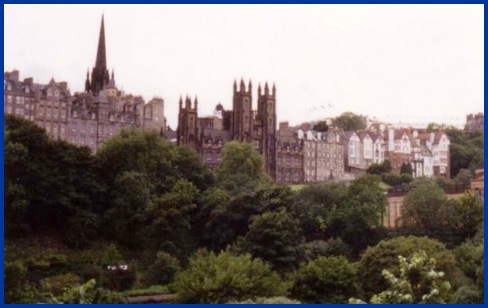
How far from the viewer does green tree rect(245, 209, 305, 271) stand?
14648 millimetres

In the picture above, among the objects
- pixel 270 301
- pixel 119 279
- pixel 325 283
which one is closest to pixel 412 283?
pixel 270 301

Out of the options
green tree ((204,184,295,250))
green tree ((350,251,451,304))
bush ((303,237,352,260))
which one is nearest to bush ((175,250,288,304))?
bush ((303,237,352,260))

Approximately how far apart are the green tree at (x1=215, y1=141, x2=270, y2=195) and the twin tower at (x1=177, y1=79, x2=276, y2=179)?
0.87 feet

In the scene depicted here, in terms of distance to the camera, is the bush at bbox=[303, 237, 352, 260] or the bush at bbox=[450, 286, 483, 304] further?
the bush at bbox=[303, 237, 352, 260]

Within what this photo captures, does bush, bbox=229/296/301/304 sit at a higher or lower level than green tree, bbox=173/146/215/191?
lower

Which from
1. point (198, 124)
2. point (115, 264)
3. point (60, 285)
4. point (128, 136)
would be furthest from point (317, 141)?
point (60, 285)

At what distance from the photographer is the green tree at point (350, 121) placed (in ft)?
52.3

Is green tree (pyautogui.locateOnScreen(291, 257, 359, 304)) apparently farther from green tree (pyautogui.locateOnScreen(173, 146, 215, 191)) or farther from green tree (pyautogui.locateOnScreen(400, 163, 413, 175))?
green tree (pyautogui.locateOnScreen(173, 146, 215, 191))

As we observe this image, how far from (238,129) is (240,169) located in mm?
844

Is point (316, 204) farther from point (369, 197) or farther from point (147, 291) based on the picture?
point (147, 291)

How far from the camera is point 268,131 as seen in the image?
56.4 ft

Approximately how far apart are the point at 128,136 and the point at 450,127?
607 cm

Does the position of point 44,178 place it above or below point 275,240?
above

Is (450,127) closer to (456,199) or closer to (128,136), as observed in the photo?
(456,199)
